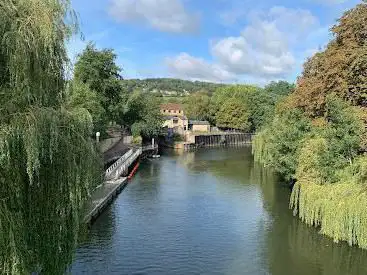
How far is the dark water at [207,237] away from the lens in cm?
2278

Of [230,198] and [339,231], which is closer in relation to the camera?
[339,231]

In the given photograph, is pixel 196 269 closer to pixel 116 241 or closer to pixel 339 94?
pixel 116 241

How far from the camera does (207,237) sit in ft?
90.3

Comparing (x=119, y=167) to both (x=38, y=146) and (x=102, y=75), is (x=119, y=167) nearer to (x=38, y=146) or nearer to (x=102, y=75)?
(x=102, y=75)

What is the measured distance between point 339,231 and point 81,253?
43.1ft

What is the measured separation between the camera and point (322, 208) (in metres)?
26.3

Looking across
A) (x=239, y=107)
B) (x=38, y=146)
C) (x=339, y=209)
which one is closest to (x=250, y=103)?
(x=239, y=107)

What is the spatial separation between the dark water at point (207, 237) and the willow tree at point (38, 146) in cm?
1051

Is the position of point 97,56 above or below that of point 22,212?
above

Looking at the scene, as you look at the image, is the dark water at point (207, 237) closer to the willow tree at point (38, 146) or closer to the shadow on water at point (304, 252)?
the shadow on water at point (304, 252)

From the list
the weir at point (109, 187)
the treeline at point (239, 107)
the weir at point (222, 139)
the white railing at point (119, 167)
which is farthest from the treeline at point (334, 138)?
the treeline at point (239, 107)

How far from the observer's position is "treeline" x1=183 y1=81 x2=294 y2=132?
379 feet

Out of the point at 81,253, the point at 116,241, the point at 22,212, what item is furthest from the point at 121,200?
the point at 22,212

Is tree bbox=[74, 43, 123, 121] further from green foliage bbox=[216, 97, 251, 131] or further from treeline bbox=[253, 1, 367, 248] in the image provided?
green foliage bbox=[216, 97, 251, 131]
